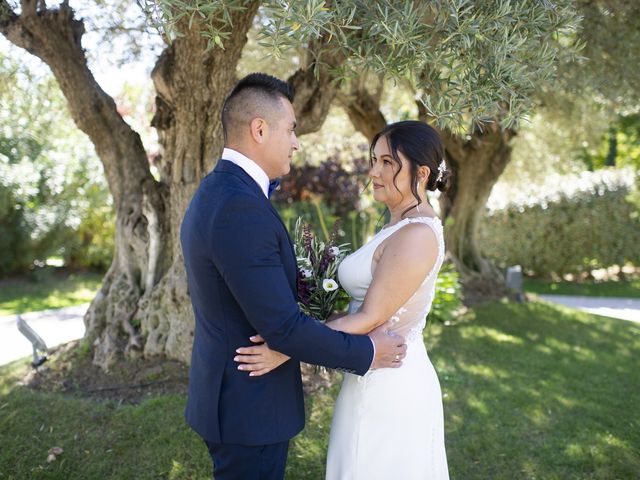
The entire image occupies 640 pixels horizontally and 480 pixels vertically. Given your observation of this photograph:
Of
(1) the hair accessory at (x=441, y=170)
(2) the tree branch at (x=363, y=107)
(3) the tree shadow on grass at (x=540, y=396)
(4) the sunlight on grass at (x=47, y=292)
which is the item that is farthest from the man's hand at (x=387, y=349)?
(4) the sunlight on grass at (x=47, y=292)

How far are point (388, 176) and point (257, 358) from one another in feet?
3.66

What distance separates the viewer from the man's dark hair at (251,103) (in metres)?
2.24

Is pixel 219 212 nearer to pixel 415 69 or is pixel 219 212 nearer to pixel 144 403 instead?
pixel 415 69

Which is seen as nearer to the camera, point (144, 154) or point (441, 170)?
point (441, 170)

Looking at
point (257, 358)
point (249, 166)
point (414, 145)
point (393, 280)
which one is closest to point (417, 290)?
point (393, 280)

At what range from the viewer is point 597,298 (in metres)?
12.2

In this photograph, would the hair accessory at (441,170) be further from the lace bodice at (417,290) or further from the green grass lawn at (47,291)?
the green grass lawn at (47,291)

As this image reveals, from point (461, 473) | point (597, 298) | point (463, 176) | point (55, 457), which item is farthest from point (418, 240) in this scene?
point (597, 298)

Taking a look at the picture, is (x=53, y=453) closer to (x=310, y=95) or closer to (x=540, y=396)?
(x=310, y=95)

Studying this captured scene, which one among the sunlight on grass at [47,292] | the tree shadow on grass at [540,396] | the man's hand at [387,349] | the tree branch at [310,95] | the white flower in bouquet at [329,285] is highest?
the tree branch at [310,95]

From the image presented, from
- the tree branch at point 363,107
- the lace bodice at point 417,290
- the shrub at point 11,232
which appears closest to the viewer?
the lace bodice at point 417,290

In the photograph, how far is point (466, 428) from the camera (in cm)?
504

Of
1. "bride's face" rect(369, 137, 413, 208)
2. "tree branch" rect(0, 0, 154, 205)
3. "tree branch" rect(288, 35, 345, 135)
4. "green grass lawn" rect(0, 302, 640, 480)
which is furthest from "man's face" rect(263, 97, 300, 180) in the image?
"tree branch" rect(0, 0, 154, 205)

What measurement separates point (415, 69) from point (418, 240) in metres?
1.30
